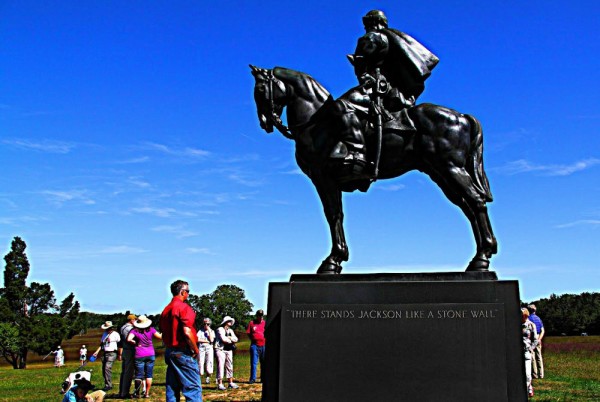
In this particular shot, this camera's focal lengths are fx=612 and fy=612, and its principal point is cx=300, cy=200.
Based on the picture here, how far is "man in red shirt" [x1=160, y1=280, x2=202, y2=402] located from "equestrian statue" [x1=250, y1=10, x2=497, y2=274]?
222 centimetres

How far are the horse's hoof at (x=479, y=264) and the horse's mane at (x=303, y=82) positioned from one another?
2.76 m

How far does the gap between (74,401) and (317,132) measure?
4.96 m

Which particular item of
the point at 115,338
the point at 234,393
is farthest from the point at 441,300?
the point at 115,338

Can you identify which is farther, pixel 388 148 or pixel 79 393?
pixel 79 393

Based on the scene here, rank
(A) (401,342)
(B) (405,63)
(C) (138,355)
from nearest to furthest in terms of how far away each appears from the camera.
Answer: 1. (A) (401,342)
2. (B) (405,63)
3. (C) (138,355)

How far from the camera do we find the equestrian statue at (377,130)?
291 inches

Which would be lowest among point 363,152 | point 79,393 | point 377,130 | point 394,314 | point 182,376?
point 79,393

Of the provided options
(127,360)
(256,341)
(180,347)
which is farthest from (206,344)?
(180,347)

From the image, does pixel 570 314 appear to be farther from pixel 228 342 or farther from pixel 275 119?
pixel 275 119

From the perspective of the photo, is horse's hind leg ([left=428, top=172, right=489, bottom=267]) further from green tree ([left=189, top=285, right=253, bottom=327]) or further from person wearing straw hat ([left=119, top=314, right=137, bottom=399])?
green tree ([left=189, top=285, right=253, bottom=327])

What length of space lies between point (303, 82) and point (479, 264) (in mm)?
3181

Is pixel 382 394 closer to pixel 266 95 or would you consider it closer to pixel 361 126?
pixel 361 126

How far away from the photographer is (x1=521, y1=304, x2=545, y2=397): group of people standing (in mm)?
12717

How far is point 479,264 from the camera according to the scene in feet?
23.0
